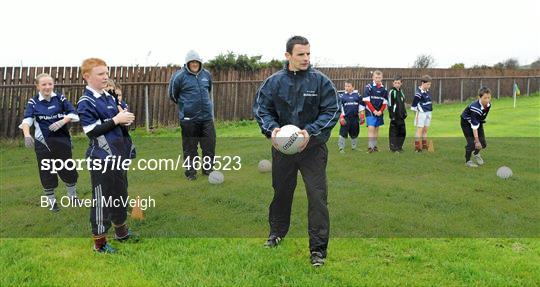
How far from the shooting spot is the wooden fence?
1608cm

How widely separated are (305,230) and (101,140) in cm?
275

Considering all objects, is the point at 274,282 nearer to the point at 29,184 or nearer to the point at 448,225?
the point at 448,225

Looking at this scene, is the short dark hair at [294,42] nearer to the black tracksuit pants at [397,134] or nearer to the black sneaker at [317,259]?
the black sneaker at [317,259]

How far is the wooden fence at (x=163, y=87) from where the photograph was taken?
1608 centimetres

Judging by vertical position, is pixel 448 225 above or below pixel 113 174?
below

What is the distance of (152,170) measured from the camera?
1134 cm

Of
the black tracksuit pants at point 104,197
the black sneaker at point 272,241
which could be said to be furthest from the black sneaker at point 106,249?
the black sneaker at point 272,241

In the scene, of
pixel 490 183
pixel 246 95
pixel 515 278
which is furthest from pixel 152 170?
pixel 246 95

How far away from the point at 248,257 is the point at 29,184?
21.2 ft

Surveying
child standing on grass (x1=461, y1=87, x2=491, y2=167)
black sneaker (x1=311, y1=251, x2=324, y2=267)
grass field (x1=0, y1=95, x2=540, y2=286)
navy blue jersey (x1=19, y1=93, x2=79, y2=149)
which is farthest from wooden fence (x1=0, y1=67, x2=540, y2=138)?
black sneaker (x1=311, y1=251, x2=324, y2=267)

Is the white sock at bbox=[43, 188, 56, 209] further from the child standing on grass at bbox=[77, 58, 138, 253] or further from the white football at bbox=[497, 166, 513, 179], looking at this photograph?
the white football at bbox=[497, 166, 513, 179]

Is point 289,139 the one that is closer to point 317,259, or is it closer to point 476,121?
point 317,259
